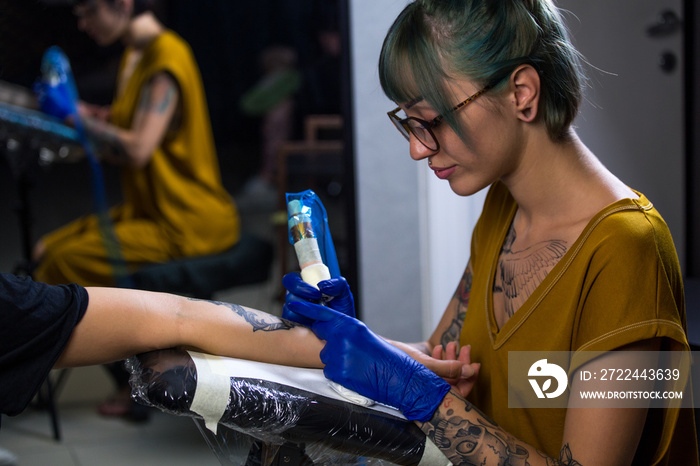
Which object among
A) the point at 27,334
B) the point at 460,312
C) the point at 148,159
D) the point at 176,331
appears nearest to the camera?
the point at 27,334

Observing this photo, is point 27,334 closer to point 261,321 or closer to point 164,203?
point 261,321

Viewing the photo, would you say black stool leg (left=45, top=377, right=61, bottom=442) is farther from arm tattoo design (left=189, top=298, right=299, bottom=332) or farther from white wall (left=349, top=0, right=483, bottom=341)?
arm tattoo design (left=189, top=298, right=299, bottom=332)

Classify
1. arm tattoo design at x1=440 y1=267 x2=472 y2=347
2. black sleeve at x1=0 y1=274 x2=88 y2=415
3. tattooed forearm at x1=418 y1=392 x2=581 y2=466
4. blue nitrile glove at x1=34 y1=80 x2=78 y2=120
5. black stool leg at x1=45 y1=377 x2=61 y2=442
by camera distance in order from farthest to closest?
1. black stool leg at x1=45 y1=377 x2=61 y2=442
2. blue nitrile glove at x1=34 y1=80 x2=78 y2=120
3. arm tattoo design at x1=440 y1=267 x2=472 y2=347
4. tattooed forearm at x1=418 y1=392 x2=581 y2=466
5. black sleeve at x1=0 y1=274 x2=88 y2=415

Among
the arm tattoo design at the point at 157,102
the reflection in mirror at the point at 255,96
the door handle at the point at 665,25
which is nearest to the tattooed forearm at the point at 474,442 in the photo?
the reflection in mirror at the point at 255,96

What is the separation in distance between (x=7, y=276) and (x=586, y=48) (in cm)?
203

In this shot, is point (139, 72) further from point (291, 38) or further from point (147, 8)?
point (291, 38)

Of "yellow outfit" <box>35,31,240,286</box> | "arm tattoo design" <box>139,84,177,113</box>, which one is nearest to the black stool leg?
"yellow outfit" <box>35,31,240,286</box>

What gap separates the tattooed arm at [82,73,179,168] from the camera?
2098 millimetres

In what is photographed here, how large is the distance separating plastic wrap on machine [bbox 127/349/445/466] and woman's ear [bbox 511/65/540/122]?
0.49 m

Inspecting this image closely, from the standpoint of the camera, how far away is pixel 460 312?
1216mm

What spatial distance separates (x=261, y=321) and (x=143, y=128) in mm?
1340

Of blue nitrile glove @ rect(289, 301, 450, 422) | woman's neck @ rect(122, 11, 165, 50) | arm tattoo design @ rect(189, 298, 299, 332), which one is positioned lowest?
blue nitrile glove @ rect(289, 301, 450, 422)

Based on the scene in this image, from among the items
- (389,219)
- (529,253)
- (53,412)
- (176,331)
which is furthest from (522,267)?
(53,412)

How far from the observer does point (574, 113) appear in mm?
963
